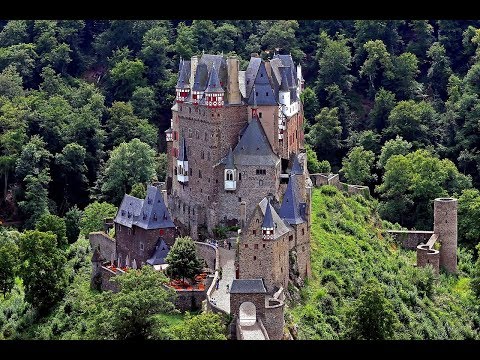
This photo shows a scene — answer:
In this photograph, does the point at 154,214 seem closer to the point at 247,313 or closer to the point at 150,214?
the point at 150,214

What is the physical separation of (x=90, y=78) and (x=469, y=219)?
4426cm

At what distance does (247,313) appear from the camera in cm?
3919

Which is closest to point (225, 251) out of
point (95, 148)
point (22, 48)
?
point (95, 148)

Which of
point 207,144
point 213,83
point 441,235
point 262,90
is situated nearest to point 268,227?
point 207,144

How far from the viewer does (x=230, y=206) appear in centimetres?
4875

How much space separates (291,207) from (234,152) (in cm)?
494

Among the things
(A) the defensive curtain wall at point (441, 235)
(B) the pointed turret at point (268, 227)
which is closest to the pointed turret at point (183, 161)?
(B) the pointed turret at point (268, 227)

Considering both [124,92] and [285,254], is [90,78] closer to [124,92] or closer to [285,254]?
[124,92]

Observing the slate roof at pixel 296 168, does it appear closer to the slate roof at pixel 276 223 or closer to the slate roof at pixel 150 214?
the slate roof at pixel 276 223

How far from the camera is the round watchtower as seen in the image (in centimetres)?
6028
